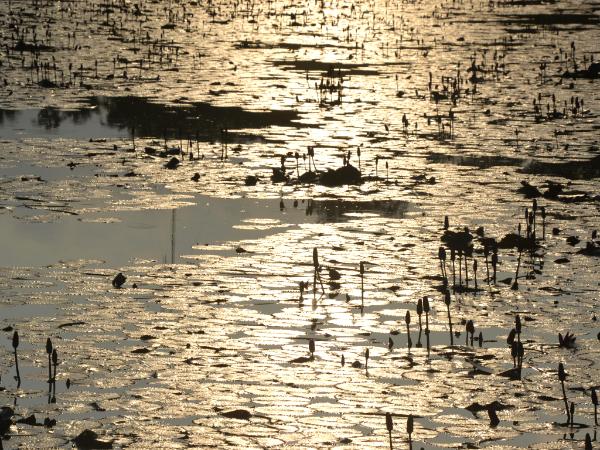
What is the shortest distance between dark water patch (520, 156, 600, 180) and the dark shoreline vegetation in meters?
0.04

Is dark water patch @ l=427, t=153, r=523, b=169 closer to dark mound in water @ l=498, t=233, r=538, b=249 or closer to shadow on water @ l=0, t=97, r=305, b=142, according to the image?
shadow on water @ l=0, t=97, r=305, b=142

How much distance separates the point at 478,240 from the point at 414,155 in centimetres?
458

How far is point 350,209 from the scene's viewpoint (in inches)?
551

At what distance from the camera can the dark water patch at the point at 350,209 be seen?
13.6m

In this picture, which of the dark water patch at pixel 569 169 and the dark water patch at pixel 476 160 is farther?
the dark water patch at pixel 476 160

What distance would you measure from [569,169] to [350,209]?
3.37 meters

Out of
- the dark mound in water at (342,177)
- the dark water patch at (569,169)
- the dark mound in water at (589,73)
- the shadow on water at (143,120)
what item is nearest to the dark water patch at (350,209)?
the dark mound in water at (342,177)

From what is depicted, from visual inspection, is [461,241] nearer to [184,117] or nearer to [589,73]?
[184,117]

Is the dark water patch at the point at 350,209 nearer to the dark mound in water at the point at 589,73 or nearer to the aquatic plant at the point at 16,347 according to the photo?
the aquatic plant at the point at 16,347

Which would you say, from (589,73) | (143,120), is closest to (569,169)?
(143,120)

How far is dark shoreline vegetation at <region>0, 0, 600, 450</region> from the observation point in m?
8.17

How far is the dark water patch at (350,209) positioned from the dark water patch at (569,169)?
2.41 meters

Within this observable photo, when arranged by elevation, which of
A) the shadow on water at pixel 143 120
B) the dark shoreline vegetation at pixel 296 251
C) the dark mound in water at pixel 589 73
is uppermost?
the dark mound in water at pixel 589 73

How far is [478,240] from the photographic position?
40.7 feet
